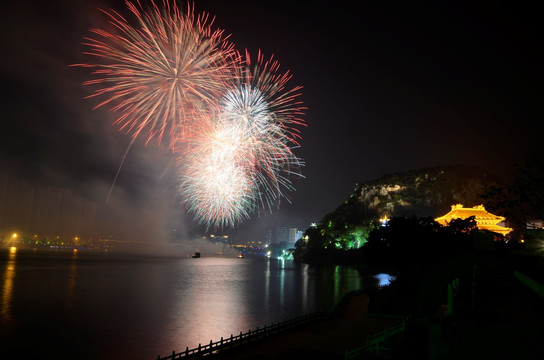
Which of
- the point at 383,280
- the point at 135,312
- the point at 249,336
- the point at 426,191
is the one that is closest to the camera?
the point at 249,336

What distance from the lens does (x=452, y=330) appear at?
674 inches

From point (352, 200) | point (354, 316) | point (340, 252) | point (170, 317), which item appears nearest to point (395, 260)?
point (354, 316)

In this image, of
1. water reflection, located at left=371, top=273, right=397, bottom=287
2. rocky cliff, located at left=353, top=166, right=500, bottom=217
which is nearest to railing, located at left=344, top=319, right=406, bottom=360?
water reflection, located at left=371, top=273, right=397, bottom=287

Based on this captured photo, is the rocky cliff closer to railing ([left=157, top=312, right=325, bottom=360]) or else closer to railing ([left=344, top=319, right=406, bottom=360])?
railing ([left=157, top=312, right=325, bottom=360])

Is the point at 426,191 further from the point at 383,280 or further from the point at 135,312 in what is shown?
the point at 135,312

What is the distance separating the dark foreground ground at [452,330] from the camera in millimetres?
12852

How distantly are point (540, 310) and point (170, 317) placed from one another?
33.2 meters

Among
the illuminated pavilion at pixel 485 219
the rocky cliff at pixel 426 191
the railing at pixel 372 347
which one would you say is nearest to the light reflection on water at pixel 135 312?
the railing at pixel 372 347

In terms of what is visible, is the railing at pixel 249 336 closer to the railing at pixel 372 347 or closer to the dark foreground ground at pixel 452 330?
the dark foreground ground at pixel 452 330

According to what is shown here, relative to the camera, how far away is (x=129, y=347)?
94.1ft

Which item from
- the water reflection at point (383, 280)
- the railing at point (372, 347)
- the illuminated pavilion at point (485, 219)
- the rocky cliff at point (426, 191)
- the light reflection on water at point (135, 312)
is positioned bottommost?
the light reflection on water at point (135, 312)

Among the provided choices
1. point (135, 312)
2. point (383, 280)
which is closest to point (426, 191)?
point (383, 280)

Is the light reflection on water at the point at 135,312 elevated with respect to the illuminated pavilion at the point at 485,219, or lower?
lower

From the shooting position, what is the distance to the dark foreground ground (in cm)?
1285
